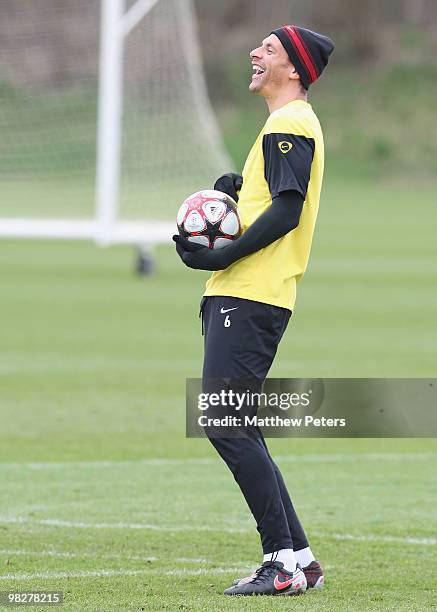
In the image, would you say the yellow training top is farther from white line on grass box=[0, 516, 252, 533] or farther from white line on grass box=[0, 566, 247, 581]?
white line on grass box=[0, 516, 252, 533]

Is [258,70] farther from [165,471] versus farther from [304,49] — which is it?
[165,471]

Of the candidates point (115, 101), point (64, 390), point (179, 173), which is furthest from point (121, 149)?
point (64, 390)

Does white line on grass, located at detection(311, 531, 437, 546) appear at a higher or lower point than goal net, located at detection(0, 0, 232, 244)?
lower

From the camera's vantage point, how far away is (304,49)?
6.24 m

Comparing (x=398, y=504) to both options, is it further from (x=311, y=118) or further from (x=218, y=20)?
(x=218, y=20)

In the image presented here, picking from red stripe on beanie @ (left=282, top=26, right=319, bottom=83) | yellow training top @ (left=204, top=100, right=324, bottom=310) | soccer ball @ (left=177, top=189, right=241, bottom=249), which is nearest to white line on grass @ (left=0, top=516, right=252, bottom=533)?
yellow training top @ (left=204, top=100, right=324, bottom=310)

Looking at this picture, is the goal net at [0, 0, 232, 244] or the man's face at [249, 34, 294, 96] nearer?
the man's face at [249, 34, 294, 96]

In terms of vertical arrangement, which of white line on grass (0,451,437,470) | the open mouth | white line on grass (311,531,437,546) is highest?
the open mouth

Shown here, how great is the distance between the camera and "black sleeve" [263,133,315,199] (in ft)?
19.7

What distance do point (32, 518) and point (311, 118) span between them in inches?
116

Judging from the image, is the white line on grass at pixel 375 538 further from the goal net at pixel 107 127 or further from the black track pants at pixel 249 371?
the goal net at pixel 107 127

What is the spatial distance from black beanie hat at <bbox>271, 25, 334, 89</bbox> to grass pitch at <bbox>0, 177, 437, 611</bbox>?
85.8 inches

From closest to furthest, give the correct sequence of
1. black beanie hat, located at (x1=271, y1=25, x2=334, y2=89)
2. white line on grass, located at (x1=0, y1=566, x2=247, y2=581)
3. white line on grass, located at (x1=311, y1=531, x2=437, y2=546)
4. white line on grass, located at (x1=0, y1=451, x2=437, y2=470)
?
black beanie hat, located at (x1=271, y1=25, x2=334, y2=89)
white line on grass, located at (x1=0, y1=566, x2=247, y2=581)
white line on grass, located at (x1=311, y1=531, x2=437, y2=546)
white line on grass, located at (x1=0, y1=451, x2=437, y2=470)

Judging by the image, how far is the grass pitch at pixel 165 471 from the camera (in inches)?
261
